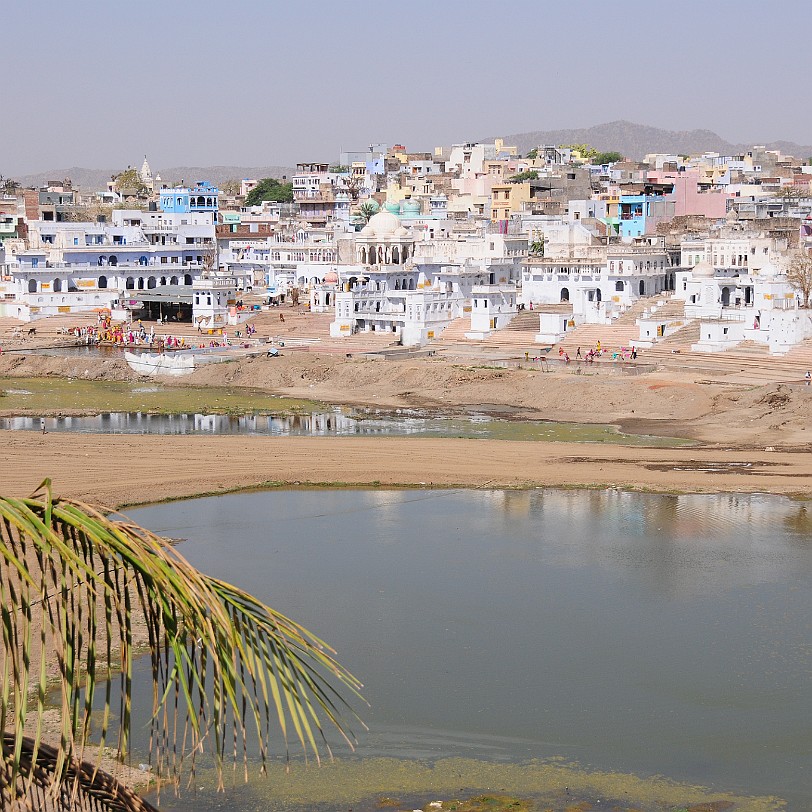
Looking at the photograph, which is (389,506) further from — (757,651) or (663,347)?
(663,347)

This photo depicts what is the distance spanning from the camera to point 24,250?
240 feet

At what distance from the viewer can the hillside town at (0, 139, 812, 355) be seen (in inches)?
2061

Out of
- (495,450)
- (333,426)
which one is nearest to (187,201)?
(333,426)

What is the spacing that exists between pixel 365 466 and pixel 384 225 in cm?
3261

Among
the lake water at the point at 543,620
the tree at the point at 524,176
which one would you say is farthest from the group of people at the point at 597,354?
the tree at the point at 524,176

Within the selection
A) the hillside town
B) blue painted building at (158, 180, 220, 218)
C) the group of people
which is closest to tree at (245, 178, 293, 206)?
the hillside town

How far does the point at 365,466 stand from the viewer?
32.4 m

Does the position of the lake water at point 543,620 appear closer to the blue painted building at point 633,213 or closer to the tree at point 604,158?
the blue painted building at point 633,213

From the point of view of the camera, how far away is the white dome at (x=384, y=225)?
6306 centimetres

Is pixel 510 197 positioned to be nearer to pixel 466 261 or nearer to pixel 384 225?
pixel 384 225

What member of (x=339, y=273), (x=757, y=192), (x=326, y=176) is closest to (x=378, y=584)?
(x=339, y=273)

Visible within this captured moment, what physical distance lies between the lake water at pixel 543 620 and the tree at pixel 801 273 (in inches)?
947

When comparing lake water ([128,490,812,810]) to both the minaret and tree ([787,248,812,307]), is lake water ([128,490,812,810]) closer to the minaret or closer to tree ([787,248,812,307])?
tree ([787,248,812,307])

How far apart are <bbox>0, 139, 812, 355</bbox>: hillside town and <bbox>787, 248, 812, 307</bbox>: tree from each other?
0.11 m
